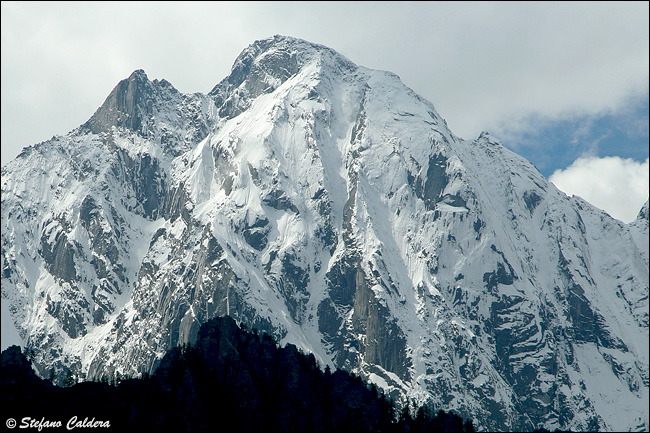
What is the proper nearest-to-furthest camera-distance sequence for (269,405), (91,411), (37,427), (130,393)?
(37,427) < (91,411) < (130,393) < (269,405)

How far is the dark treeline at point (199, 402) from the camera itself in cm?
16650

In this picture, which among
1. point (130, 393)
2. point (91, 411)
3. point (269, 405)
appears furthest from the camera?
point (269, 405)

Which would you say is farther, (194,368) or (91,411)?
(194,368)

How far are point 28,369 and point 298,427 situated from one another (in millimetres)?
49702

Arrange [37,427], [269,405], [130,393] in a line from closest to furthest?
[37,427], [130,393], [269,405]

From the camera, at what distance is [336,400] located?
647ft

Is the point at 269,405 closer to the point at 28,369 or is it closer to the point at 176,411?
the point at 176,411

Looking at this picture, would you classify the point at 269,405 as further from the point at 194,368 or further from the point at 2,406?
the point at 2,406

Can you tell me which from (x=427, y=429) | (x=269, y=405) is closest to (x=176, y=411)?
(x=269, y=405)

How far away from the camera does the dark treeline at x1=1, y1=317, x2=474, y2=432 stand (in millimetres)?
166500

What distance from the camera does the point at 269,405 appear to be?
7485 inches

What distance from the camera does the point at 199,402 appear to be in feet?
584

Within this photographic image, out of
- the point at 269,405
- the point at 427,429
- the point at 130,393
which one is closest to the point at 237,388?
the point at 269,405

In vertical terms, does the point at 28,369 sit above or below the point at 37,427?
above
